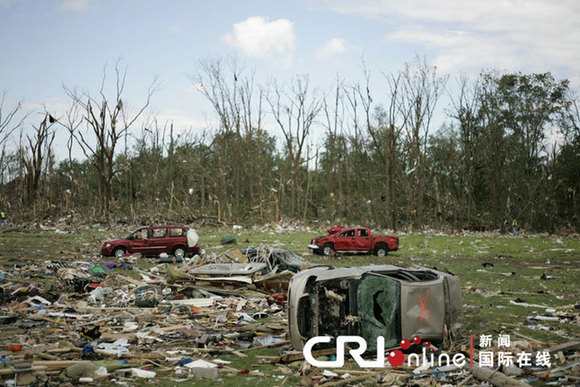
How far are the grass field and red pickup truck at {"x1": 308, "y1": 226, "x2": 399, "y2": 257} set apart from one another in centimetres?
48

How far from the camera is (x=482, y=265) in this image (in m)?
19.3

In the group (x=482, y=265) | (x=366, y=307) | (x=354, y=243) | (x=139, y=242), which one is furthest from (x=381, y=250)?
(x=366, y=307)

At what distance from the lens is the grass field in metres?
9.35

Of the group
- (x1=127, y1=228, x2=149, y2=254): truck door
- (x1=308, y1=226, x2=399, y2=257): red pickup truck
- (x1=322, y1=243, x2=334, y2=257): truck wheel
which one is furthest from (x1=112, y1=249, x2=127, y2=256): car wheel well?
(x1=322, y1=243, x2=334, y2=257): truck wheel

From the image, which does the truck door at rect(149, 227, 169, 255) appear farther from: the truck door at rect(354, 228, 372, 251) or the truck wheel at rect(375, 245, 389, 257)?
the truck wheel at rect(375, 245, 389, 257)

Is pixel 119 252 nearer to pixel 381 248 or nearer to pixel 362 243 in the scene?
pixel 362 243

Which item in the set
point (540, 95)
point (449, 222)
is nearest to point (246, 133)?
point (449, 222)

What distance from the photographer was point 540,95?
5191 cm

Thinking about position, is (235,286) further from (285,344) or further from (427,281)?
(427,281)

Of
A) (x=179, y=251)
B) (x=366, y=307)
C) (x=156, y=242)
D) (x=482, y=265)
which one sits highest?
(x=156, y=242)

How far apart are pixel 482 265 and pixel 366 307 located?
12.5 meters

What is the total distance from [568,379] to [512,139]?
4689 centimetres

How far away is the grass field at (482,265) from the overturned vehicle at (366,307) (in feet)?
2.80

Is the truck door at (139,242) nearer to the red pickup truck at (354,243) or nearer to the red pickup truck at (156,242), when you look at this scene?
the red pickup truck at (156,242)
